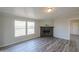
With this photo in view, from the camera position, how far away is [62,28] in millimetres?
8211

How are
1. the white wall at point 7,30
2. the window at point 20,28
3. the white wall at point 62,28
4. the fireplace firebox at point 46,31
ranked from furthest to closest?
the fireplace firebox at point 46,31 < the white wall at point 62,28 < the window at point 20,28 < the white wall at point 7,30

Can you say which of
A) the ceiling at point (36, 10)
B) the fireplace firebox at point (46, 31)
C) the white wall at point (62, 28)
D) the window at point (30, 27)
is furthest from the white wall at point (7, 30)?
the white wall at point (62, 28)

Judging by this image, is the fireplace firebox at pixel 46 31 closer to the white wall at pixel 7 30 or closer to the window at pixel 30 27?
the window at pixel 30 27

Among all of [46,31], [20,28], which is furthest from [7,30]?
[46,31]

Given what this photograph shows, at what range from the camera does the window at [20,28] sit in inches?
259

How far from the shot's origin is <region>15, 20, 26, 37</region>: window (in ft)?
21.5

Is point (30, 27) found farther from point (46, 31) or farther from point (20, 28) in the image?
point (46, 31)

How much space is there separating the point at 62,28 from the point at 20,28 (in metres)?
3.84

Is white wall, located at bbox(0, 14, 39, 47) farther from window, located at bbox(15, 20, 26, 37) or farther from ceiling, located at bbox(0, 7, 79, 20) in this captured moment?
ceiling, located at bbox(0, 7, 79, 20)

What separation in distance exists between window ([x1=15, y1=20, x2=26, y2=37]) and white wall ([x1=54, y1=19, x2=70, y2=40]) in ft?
11.2

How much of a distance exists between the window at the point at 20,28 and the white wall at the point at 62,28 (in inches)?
135
